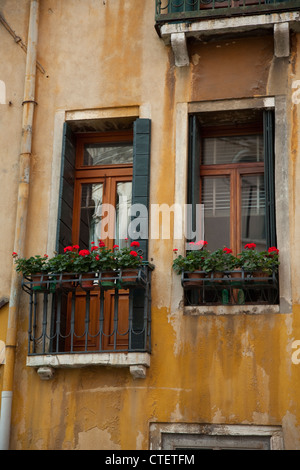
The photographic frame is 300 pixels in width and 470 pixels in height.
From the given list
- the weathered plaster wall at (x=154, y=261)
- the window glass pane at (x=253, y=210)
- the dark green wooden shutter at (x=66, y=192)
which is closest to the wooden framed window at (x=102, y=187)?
Result: the dark green wooden shutter at (x=66, y=192)

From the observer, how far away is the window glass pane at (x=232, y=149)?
10.1 metres

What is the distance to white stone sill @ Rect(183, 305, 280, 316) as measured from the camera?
29.3ft

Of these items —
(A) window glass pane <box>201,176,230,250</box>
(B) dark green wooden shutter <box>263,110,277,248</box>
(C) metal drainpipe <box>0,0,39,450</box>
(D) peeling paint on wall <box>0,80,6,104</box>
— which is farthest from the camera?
(D) peeling paint on wall <box>0,80,6,104</box>

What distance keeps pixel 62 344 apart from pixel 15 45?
12.5 feet

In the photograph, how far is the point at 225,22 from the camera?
9.63 meters

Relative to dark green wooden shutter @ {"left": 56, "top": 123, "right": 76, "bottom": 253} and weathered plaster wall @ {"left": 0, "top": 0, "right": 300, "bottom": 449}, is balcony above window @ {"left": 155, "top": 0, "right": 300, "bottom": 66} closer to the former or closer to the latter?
weathered plaster wall @ {"left": 0, "top": 0, "right": 300, "bottom": 449}

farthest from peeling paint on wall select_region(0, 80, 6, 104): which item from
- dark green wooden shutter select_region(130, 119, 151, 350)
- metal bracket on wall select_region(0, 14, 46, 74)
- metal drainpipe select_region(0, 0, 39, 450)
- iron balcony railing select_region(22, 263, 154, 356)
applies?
iron balcony railing select_region(22, 263, 154, 356)

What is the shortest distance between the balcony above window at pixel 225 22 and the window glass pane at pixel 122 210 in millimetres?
1637

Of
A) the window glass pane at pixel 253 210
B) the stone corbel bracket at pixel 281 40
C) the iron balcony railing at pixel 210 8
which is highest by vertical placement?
the iron balcony railing at pixel 210 8

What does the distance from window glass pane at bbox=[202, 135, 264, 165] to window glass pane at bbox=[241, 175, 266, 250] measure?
0.26 meters

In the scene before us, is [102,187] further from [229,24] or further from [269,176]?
[229,24]

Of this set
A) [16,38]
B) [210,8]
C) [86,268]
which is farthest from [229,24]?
[86,268]

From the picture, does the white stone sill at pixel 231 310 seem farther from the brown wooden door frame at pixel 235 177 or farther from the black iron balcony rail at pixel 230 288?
the brown wooden door frame at pixel 235 177
